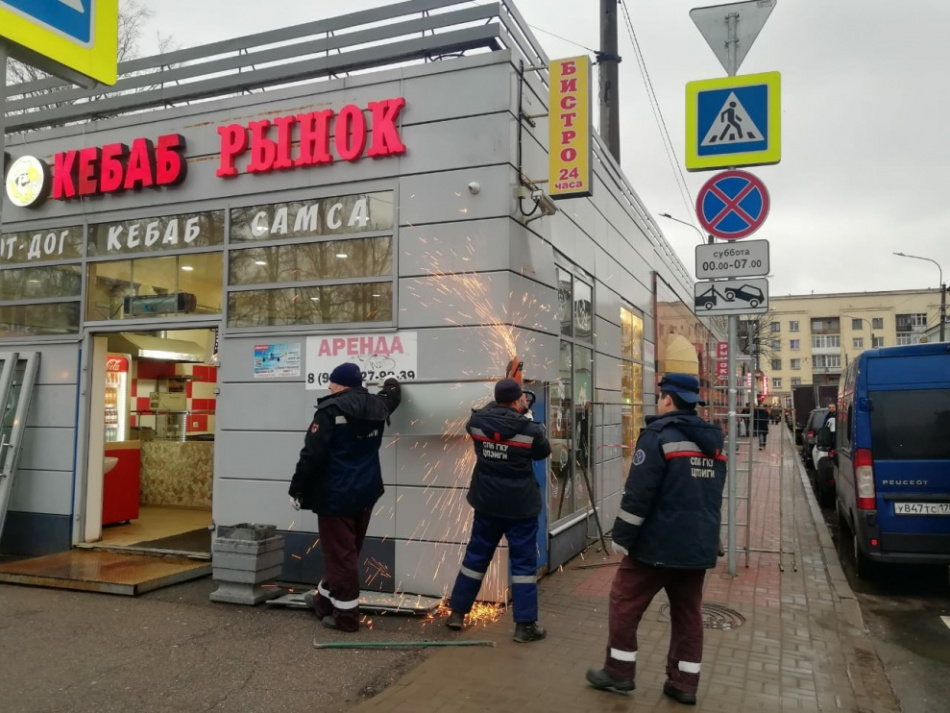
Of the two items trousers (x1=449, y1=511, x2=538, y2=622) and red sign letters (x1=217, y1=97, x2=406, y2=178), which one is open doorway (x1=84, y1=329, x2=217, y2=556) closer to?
red sign letters (x1=217, y1=97, x2=406, y2=178)

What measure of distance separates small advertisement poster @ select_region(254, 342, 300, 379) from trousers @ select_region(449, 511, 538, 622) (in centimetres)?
250

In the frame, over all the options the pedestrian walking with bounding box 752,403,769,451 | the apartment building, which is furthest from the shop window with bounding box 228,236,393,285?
the apartment building

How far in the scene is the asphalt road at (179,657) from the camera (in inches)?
167

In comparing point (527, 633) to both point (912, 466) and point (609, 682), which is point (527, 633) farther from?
point (912, 466)

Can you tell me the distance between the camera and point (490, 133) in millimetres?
6414

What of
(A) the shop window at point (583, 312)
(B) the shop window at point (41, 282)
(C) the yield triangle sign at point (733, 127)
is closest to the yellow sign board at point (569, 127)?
(C) the yield triangle sign at point (733, 127)

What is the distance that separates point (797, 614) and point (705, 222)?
372 centimetres

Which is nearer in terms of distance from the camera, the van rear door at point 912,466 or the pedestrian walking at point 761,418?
the van rear door at point 912,466

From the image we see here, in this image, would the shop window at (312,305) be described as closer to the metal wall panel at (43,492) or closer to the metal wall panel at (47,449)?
the metal wall panel at (47,449)

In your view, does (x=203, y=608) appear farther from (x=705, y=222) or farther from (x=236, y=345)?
(x=705, y=222)

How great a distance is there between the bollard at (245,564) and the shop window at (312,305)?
1.97 meters

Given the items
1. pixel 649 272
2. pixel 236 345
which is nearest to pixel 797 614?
pixel 236 345

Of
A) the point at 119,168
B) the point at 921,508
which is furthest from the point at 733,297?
the point at 119,168

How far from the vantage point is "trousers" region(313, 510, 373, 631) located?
17.7 feet
